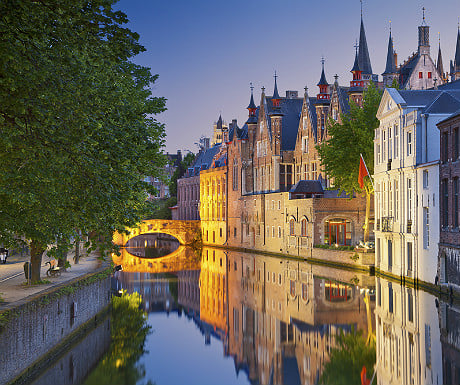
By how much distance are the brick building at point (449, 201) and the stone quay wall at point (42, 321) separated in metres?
16.1

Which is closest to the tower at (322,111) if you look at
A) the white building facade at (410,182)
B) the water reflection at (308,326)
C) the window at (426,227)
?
the white building facade at (410,182)

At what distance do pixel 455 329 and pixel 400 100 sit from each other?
20620 mm

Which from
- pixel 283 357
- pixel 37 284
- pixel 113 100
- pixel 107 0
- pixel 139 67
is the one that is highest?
pixel 139 67

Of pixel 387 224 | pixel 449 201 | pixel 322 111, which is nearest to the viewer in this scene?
pixel 449 201

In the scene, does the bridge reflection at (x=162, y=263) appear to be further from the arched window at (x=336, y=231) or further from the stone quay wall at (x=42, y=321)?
the stone quay wall at (x=42, y=321)

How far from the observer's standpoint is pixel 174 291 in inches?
1704

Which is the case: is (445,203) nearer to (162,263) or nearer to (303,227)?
(303,227)

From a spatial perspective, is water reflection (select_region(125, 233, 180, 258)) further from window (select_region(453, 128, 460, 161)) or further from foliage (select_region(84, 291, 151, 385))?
→ window (select_region(453, 128, 460, 161))

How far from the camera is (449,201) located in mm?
34688

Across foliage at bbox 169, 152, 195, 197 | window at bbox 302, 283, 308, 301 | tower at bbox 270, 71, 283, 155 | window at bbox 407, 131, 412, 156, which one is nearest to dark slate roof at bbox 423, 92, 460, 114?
window at bbox 407, 131, 412, 156

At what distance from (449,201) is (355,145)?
19.3 metres

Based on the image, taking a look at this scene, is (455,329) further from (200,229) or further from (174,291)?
(200,229)

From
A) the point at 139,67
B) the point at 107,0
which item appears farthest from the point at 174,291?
the point at 107,0

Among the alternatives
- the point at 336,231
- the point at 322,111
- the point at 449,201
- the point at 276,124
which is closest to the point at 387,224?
the point at 449,201
